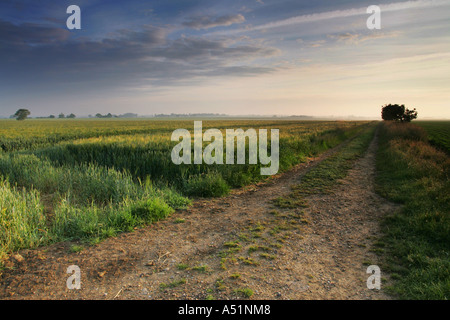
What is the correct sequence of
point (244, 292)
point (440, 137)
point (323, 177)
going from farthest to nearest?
point (440, 137) → point (323, 177) → point (244, 292)

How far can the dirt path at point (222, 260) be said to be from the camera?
344 cm

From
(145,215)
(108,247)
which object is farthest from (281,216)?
(108,247)

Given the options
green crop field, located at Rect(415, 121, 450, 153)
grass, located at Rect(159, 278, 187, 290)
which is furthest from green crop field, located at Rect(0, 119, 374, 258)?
green crop field, located at Rect(415, 121, 450, 153)

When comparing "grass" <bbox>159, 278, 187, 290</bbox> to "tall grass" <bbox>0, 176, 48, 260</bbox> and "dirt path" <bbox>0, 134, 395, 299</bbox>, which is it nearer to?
"dirt path" <bbox>0, 134, 395, 299</bbox>

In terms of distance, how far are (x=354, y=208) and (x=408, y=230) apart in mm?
1703

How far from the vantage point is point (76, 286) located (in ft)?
11.6

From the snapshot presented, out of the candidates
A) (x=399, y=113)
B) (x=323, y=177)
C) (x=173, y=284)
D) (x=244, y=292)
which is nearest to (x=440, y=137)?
(x=323, y=177)

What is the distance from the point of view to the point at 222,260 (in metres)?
4.21

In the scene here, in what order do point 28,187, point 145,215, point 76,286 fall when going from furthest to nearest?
point 28,187, point 145,215, point 76,286

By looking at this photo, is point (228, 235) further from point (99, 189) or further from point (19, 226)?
point (99, 189)

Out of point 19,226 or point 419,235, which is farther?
point 419,235

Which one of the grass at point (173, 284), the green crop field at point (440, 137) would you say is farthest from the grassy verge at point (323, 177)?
the green crop field at point (440, 137)
